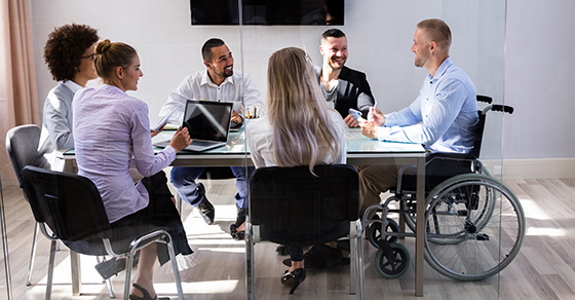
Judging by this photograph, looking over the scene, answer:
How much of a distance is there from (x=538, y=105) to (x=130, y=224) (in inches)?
130

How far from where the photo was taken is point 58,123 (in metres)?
2.24

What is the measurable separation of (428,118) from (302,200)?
0.58m

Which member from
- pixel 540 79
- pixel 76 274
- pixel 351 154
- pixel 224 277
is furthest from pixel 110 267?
pixel 540 79

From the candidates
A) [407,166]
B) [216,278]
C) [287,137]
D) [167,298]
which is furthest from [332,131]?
[167,298]

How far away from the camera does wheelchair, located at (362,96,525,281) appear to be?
7.52ft

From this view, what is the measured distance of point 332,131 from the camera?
207 centimetres

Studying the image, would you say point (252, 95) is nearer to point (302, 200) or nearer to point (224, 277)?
point (302, 200)

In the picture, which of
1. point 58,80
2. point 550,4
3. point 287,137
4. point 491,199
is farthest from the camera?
point 550,4

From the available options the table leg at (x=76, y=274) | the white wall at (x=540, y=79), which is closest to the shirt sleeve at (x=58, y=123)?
the table leg at (x=76, y=274)

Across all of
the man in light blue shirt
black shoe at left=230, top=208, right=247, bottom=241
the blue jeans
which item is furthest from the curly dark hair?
the man in light blue shirt

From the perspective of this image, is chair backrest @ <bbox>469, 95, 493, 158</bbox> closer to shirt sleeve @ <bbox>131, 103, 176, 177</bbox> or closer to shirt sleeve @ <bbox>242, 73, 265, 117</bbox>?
shirt sleeve @ <bbox>242, 73, 265, 117</bbox>

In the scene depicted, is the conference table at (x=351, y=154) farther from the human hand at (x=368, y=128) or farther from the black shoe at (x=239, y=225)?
the black shoe at (x=239, y=225)

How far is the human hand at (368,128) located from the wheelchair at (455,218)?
20 centimetres

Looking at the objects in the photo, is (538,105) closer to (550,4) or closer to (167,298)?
(550,4)
